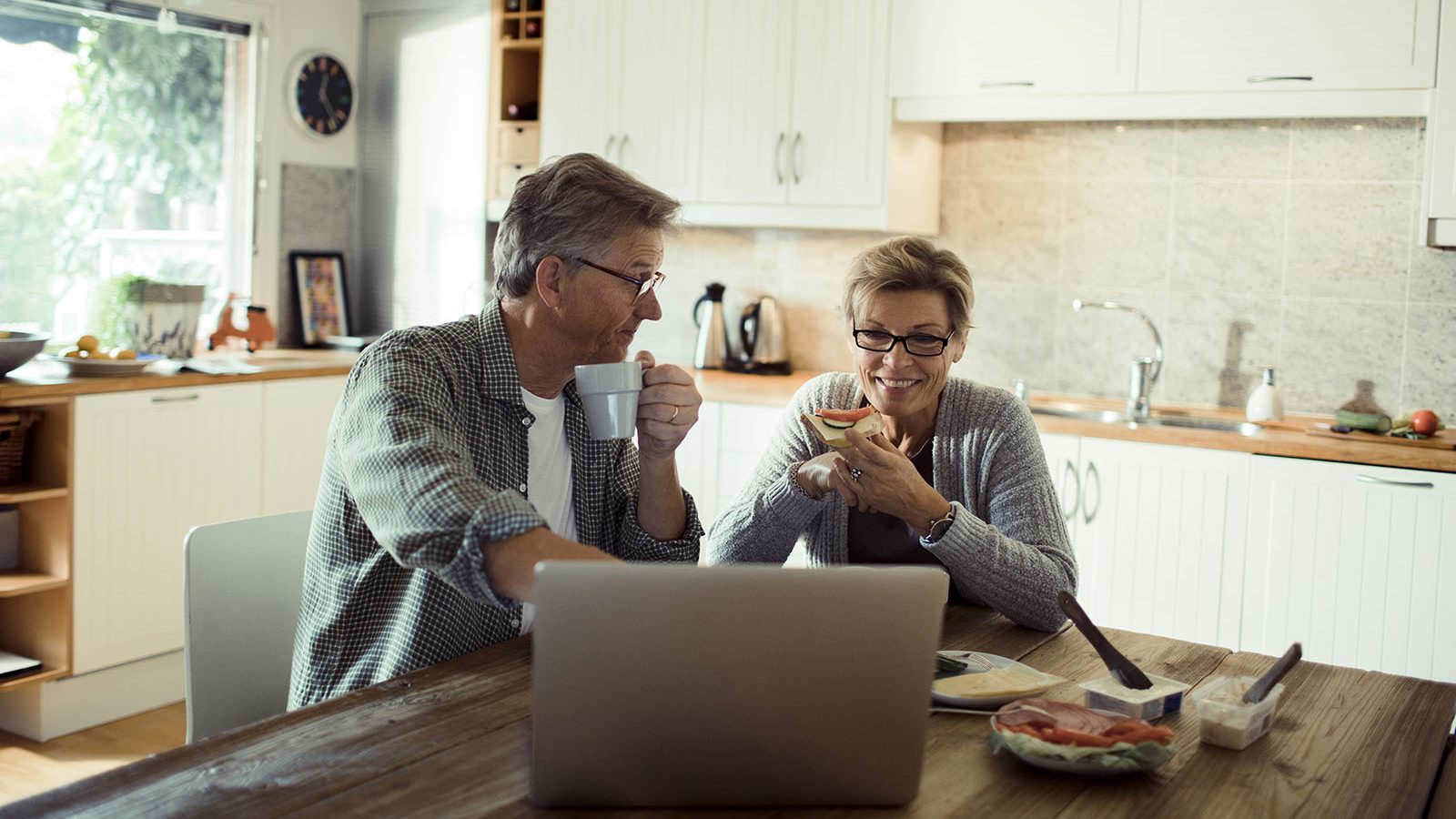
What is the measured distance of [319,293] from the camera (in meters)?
4.91

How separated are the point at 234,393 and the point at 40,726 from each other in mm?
1021

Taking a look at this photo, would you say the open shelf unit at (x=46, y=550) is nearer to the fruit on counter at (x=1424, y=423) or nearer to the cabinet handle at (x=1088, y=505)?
the cabinet handle at (x=1088, y=505)

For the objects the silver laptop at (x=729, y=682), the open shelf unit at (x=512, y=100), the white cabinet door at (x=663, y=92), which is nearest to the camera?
the silver laptop at (x=729, y=682)

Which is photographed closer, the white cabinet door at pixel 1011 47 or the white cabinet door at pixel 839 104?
the white cabinet door at pixel 1011 47

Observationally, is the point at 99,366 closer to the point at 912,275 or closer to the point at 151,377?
the point at 151,377

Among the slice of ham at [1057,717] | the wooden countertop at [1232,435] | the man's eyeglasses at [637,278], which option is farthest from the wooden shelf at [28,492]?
the slice of ham at [1057,717]

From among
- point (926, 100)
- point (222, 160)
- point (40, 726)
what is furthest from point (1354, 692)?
point (222, 160)

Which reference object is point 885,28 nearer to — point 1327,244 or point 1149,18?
point 1149,18

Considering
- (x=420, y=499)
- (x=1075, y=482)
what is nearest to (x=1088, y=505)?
(x=1075, y=482)

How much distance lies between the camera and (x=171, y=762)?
125 cm

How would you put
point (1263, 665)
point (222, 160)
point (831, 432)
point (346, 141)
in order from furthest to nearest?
1. point (346, 141)
2. point (222, 160)
3. point (831, 432)
4. point (1263, 665)

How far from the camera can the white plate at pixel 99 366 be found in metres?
3.52

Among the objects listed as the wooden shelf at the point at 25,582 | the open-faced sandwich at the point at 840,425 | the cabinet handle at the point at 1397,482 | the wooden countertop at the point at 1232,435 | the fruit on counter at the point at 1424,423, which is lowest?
the wooden shelf at the point at 25,582

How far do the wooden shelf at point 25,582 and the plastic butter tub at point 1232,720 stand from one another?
2.91 meters
